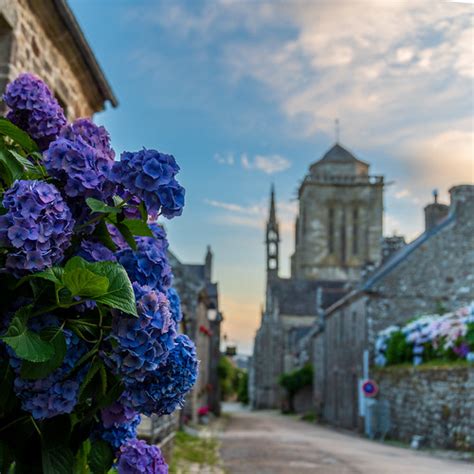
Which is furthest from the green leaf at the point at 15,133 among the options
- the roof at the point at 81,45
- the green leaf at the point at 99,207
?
the roof at the point at 81,45

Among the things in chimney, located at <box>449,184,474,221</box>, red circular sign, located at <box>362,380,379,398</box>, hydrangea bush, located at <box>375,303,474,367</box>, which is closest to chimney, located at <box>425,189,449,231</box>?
chimney, located at <box>449,184,474,221</box>

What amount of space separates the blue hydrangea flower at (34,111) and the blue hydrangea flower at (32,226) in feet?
2.69

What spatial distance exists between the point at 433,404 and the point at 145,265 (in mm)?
14722

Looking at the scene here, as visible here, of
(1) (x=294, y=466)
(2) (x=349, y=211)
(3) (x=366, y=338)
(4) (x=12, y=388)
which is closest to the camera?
(4) (x=12, y=388)

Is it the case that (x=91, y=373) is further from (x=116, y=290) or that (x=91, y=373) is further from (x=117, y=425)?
(x=117, y=425)

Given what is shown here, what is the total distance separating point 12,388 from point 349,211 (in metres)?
60.1

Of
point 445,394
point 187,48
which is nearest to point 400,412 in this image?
point 445,394

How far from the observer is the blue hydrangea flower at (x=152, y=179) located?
232cm

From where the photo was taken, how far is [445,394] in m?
15.4

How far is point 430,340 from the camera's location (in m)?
17.1

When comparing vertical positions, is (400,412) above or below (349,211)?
below

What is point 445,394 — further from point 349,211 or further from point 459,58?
point 349,211

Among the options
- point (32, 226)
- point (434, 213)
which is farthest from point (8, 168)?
point (434, 213)

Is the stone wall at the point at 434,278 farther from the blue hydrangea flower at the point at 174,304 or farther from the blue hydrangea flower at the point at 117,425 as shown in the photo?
the blue hydrangea flower at the point at 117,425
